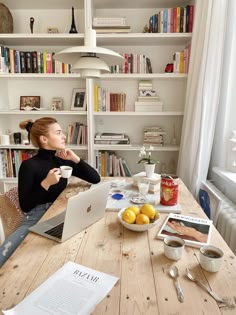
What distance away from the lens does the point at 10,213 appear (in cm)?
154

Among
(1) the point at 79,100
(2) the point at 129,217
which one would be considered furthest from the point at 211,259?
(1) the point at 79,100

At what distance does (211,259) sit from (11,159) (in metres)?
2.46

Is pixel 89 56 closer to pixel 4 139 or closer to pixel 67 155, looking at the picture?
pixel 67 155

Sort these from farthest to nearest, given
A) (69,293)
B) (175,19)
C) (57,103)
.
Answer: (57,103) → (175,19) → (69,293)

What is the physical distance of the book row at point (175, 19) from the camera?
92.8 inches

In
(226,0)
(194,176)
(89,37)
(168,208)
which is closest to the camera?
(89,37)

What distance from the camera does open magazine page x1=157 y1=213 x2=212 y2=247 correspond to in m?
1.01

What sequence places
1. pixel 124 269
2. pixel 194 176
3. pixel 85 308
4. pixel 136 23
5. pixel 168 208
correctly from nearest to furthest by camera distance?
pixel 85 308 < pixel 124 269 < pixel 168 208 < pixel 194 176 < pixel 136 23

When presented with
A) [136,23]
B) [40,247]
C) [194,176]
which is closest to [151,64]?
A: [136,23]

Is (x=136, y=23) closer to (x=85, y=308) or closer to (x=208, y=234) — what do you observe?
(x=208, y=234)

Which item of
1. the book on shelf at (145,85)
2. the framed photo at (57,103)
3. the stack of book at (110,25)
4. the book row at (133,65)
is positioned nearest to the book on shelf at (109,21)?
the stack of book at (110,25)

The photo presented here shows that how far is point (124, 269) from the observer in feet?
2.79

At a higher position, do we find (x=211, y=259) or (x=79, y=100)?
(x=79, y=100)

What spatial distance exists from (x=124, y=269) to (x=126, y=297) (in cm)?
13
